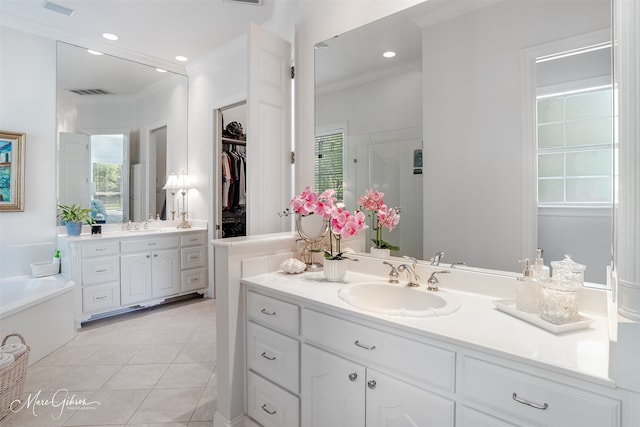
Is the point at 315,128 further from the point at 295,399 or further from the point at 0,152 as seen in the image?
the point at 0,152

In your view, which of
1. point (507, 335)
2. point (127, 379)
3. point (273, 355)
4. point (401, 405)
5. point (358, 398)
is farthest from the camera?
point (127, 379)

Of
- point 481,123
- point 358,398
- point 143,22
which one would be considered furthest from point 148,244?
point 481,123

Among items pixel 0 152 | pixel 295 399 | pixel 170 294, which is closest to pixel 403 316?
pixel 295 399

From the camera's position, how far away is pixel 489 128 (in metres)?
1.45

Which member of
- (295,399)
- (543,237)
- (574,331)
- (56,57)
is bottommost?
(295,399)

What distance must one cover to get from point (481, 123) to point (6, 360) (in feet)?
8.98

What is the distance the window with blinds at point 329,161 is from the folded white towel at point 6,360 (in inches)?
78.0

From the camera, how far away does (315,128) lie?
7.20 ft

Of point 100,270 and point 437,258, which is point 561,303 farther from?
point 100,270

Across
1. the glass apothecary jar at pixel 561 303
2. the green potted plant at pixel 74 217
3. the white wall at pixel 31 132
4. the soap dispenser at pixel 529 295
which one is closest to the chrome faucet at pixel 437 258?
the soap dispenser at pixel 529 295

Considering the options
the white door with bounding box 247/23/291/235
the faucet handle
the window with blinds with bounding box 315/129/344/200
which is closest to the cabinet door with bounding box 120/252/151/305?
the white door with bounding box 247/23/291/235

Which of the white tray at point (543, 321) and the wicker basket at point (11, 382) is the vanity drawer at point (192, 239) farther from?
the white tray at point (543, 321)

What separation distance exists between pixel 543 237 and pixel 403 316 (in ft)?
2.21

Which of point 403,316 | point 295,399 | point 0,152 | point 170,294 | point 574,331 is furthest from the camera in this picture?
point 170,294
